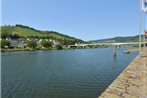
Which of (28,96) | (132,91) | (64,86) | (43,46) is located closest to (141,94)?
A: (132,91)

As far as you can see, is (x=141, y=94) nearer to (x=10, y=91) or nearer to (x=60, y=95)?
(x=60, y=95)

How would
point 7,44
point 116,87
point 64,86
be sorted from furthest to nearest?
point 7,44 → point 64,86 → point 116,87

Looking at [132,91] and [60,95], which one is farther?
[60,95]

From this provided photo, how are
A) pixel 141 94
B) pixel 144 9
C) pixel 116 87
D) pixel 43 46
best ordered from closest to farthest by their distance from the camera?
pixel 144 9
pixel 141 94
pixel 116 87
pixel 43 46

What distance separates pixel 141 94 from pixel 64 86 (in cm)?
1425

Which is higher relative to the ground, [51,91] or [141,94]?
[141,94]

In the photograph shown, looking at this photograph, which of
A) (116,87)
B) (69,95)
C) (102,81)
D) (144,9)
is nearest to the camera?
(144,9)

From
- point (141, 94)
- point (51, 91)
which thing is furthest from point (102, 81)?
point (141, 94)

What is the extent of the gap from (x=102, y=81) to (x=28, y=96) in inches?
418

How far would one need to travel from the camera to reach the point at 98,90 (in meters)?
23.7

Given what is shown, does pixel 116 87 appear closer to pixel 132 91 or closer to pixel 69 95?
pixel 132 91

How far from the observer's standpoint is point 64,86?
26.0 meters

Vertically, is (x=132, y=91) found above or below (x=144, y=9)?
below

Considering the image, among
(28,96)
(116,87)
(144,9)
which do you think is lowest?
(28,96)
